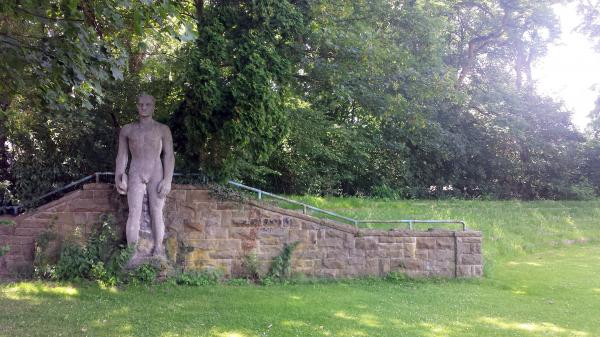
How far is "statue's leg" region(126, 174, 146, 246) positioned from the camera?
8.78m

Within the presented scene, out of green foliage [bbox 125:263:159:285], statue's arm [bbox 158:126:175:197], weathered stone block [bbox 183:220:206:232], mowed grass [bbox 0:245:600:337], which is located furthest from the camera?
weathered stone block [bbox 183:220:206:232]

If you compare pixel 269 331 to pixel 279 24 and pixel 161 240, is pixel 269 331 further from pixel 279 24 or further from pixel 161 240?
pixel 279 24

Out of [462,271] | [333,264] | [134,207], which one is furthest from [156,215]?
[462,271]

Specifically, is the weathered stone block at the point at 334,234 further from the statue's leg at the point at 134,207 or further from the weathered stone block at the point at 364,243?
the statue's leg at the point at 134,207

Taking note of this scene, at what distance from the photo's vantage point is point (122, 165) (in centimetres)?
902

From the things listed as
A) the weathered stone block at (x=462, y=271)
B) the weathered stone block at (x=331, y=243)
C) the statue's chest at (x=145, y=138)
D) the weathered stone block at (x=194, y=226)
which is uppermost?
the statue's chest at (x=145, y=138)

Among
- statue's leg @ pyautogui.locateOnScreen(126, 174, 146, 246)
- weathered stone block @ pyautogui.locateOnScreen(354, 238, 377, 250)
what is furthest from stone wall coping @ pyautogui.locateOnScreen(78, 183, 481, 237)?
statue's leg @ pyautogui.locateOnScreen(126, 174, 146, 246)

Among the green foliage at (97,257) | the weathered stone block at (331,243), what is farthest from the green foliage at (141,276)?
the weathered stone block at (331,243)

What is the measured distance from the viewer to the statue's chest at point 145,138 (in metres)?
9.02

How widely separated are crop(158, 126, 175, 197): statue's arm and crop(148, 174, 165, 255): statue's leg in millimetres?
112

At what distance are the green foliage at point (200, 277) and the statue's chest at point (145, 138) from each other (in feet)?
7.33

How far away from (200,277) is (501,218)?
10181 millimetres

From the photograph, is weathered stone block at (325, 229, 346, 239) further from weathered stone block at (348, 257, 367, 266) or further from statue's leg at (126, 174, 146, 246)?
statue's leg at (126, 174, 146, 246)

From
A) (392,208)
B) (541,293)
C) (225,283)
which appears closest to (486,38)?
(392,208)
